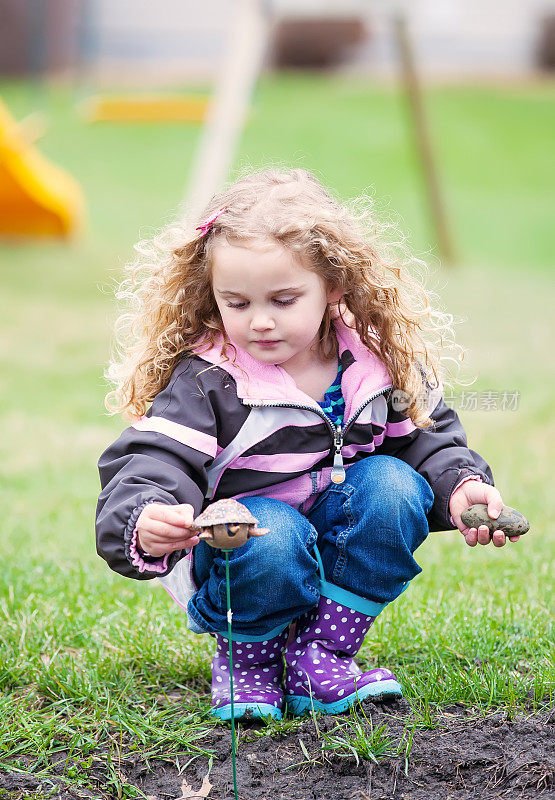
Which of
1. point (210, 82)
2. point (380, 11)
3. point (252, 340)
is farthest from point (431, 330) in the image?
point (210, 82)

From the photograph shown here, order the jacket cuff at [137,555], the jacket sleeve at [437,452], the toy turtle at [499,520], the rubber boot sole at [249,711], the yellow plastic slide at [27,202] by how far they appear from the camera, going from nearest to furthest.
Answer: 1. the jacket cuff at [137,555]
2. the toy turtle at [499,520]
3. the rubber boot sole at [249,711]
4. the jacket sleeve at [437,452]
5. the yellow plastic slide at [27,202]

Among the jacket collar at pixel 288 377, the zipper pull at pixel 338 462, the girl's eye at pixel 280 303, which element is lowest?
the zipper pull at pixel 338 462

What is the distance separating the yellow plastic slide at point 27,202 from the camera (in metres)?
9.26

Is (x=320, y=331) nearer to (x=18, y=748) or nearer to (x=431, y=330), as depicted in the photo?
(x=431, y=330)

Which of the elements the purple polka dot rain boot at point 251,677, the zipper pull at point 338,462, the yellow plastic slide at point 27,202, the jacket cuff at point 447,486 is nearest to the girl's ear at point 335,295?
the zipper pull at point 338,462

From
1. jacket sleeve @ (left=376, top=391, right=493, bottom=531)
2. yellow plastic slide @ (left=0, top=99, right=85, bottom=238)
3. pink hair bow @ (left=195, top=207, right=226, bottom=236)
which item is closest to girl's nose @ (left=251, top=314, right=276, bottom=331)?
pink hair bow @ (left=195, top=207, right=226, bottom=236)

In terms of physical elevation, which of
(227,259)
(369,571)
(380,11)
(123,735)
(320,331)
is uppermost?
(380,11)

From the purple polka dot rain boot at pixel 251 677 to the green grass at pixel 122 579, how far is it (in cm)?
6

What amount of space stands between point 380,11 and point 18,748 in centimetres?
623

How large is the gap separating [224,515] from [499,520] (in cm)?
61

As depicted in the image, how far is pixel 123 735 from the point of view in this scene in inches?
85.2

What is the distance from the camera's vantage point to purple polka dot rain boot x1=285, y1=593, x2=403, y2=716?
226cm

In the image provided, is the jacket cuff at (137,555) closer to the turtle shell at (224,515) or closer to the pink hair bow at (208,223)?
the turtle shell at (224,515)

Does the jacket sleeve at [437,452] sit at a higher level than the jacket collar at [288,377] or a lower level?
lower
